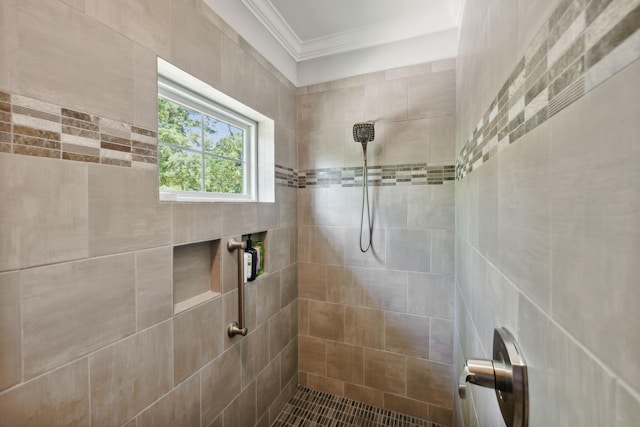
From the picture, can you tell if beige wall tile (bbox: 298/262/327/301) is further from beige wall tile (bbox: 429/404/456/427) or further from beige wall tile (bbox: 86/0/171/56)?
beige wall tile (bbox: 86/0/171/56)

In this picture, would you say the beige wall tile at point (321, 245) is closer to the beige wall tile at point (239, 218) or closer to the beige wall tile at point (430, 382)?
the beige wall tile at point (239, 218)

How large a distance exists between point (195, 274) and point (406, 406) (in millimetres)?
1654

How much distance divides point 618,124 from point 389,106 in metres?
1.69

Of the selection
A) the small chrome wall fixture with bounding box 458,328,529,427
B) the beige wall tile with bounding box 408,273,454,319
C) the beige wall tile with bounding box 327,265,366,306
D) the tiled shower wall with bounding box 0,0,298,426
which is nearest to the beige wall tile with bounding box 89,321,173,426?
the tiled shower wall with bounding box 0,0,298,426

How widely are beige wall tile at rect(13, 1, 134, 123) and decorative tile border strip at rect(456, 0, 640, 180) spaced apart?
1.13 m

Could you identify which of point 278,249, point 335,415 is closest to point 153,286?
point 278,249

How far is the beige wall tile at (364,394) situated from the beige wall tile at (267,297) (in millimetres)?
820

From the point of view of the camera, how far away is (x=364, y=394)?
189cm

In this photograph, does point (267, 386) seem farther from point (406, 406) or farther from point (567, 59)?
point (567, 59)

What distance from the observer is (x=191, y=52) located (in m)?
1.14

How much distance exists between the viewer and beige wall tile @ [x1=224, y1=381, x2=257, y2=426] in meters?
1.38

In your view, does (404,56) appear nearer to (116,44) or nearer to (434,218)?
(434,218)

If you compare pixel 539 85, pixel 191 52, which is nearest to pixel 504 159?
pixel 539 85

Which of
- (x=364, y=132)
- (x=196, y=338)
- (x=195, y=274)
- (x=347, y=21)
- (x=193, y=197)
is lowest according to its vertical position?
(x=196, y=338)
